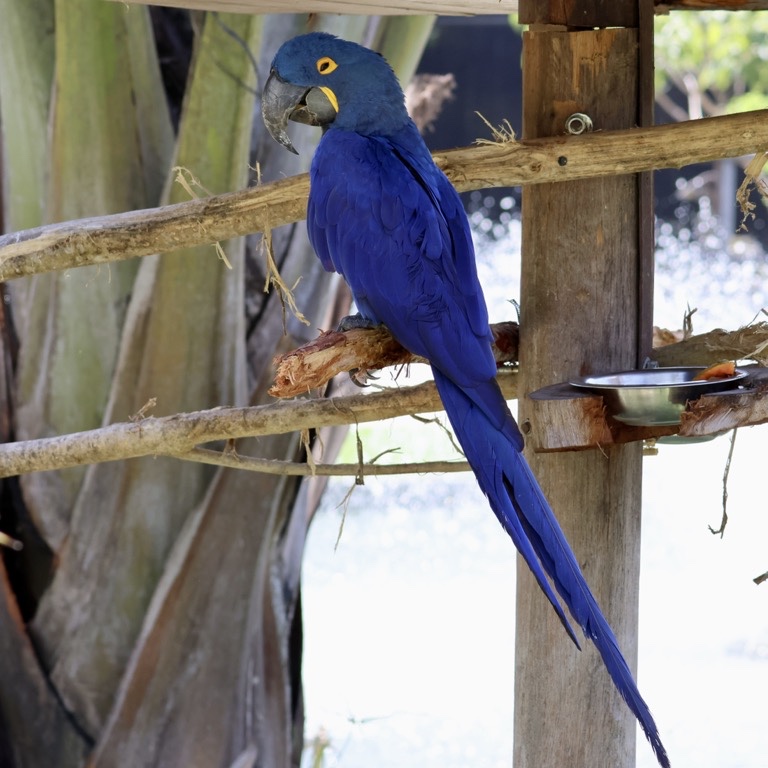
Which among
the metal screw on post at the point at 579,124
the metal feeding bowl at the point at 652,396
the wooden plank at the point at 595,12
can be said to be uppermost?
the wooden plank at the point at 595,12

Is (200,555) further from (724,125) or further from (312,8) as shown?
(724,125)

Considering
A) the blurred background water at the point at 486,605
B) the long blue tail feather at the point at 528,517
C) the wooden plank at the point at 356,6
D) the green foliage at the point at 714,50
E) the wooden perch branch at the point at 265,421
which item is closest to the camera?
the long blue tail feather at the point at 528,517

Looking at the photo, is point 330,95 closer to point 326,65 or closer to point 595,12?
point 326,65

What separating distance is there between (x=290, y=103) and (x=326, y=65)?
0.26ft

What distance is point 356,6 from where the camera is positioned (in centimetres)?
164

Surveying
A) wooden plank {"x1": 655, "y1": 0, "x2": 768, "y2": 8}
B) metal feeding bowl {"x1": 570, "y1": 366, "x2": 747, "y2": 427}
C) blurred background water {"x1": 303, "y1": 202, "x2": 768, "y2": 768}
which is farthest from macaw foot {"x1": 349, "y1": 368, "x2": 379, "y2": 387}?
blurred background water {"x1": 303, "y1": 202, "x2": 768, "y2": 768}

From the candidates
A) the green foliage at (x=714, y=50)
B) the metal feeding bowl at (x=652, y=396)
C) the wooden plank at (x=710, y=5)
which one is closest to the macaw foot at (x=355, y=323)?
the metal feeding bowl at (x=652, y=396)

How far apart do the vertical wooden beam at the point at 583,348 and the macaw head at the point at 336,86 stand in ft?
0.75

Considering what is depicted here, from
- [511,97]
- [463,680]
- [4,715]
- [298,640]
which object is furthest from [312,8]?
[511,97]

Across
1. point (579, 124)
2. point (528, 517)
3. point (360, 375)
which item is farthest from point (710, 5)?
point (528, 517)

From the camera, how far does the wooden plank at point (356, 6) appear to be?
1.58m

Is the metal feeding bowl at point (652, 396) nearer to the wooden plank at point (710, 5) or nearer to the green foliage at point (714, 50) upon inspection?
the wooden plank at point (710, 5)

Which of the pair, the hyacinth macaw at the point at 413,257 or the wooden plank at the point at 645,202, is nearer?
the hyacinth macaw at the point at 413,257

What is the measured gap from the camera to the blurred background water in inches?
146
